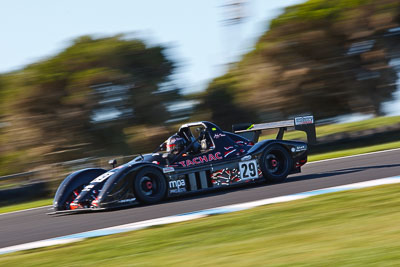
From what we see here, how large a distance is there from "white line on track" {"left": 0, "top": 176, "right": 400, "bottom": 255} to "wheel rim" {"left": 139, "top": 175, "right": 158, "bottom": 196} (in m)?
1.75

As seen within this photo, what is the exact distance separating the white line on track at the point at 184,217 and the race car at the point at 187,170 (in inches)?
66.2

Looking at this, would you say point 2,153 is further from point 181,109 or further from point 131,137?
point 181,109

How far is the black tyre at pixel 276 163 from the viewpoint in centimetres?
1080

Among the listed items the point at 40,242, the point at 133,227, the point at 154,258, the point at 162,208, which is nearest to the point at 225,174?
the point at 162,208

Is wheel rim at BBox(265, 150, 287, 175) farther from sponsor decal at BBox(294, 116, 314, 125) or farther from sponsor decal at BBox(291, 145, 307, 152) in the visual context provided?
sponsor decal at BBox(294, 116, 314, 125)

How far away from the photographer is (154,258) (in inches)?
218

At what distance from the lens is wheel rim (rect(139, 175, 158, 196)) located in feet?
31.8

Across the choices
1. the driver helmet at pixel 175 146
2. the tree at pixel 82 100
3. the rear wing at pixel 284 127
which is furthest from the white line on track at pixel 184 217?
the tree at pixel 82 100

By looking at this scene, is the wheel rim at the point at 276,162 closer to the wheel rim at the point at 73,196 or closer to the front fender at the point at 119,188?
the front fender at the point at 119,188

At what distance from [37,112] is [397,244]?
19.3 m

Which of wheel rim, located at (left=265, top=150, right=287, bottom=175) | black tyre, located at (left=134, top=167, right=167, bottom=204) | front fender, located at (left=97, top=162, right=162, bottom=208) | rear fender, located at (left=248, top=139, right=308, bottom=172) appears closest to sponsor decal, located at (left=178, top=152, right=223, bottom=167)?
black tyre, located at (left=134, top=167, right=167, bottom=204)

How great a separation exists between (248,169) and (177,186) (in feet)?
4.48

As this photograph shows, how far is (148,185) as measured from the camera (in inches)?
384

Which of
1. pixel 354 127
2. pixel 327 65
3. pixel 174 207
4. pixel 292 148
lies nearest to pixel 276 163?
pixel 292 148
